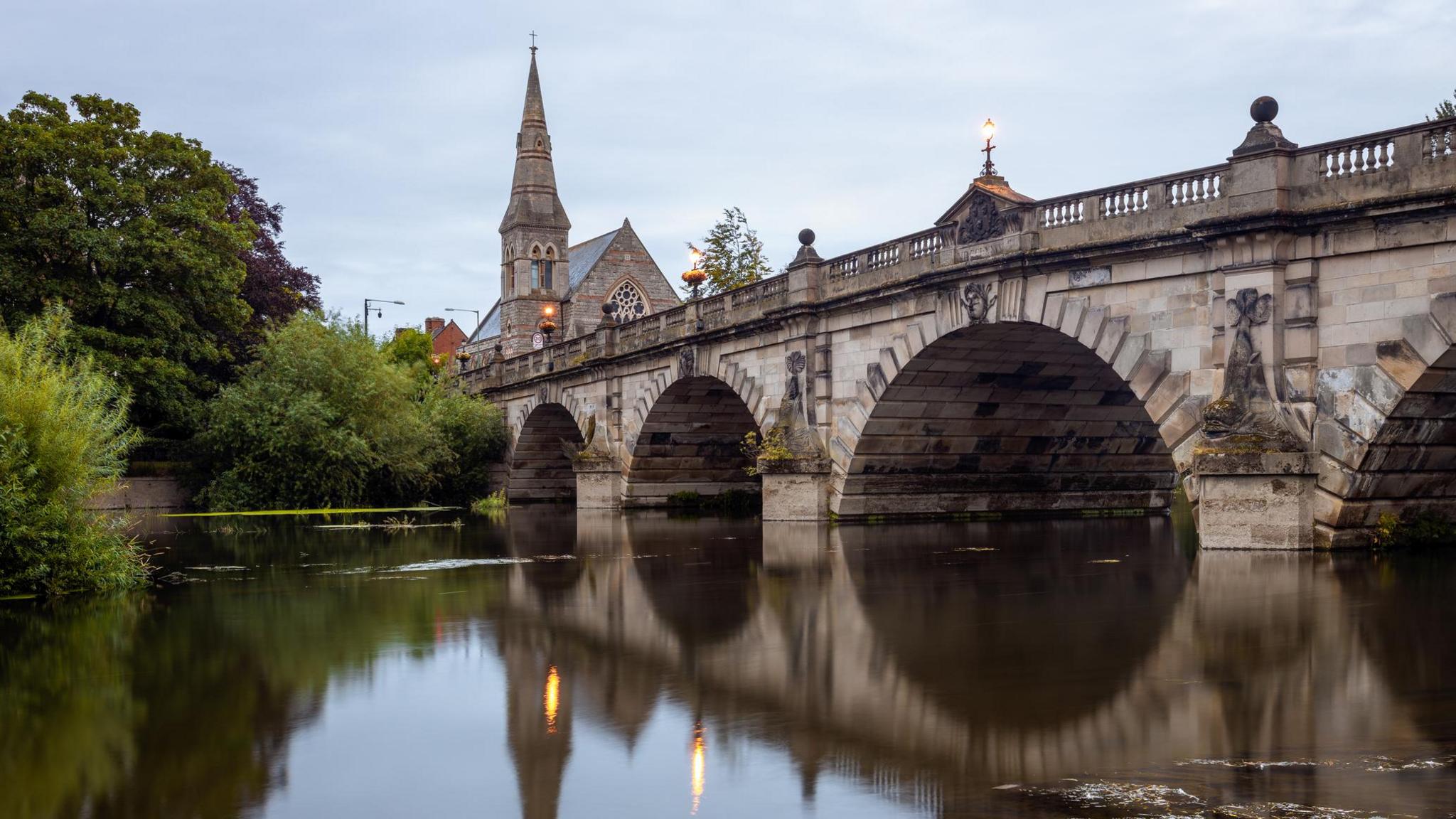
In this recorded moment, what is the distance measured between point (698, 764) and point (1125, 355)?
14.7 metres

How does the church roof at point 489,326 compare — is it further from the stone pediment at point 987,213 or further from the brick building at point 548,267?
the stone pediment at point 987,213

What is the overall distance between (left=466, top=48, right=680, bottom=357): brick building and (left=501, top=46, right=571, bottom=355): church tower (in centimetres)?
5

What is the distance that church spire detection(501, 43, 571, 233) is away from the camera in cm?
8494

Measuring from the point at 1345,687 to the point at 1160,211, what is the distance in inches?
476

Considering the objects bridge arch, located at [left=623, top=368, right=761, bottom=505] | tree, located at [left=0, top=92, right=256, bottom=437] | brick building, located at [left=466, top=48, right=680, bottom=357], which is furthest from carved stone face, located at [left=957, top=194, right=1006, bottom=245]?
brick building, located at [left=466, top=48, right=680, bottom=357]

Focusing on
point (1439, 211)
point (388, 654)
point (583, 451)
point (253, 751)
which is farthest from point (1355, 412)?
point (583, 451)

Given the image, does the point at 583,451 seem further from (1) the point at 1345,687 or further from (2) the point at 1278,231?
(1) the point at 1345,687

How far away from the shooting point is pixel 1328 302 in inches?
638

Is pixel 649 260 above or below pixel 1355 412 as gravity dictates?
above

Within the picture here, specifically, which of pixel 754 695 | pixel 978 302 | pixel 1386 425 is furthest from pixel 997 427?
pixel 754 695

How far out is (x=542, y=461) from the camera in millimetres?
48188

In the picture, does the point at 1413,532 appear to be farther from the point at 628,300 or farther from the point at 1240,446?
the point at 628,300

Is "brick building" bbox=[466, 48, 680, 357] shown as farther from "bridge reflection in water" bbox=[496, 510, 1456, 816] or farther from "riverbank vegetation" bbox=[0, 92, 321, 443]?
"bridge reflection in water" bbox=[496, 510, 1456, 816]

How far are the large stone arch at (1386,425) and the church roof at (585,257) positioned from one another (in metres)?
68.8
